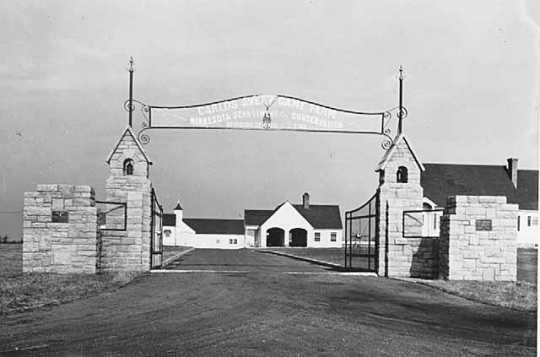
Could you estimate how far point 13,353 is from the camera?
762 cm

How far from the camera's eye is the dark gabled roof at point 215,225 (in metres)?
95.8

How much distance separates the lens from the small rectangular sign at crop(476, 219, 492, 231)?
1767cm

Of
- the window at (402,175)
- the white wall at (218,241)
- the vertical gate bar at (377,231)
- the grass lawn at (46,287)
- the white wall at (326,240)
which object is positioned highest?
the window at (402,175)

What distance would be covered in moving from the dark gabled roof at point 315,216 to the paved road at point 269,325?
221ft

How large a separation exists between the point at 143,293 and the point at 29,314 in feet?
10.6

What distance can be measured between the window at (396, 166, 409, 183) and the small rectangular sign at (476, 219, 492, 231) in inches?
108

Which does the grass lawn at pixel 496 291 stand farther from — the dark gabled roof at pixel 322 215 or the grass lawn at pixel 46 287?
the dark gabled roof at pixel 322 215

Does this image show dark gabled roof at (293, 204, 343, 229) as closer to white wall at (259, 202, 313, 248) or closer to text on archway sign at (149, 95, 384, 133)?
white wall at (259, 202, 313, 248)

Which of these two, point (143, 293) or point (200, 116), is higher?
point (200, 116)

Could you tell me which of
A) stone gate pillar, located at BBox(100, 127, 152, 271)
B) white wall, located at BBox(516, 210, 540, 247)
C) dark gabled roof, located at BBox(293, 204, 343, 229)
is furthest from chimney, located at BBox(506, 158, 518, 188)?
stone gate pillar, located at BBox(100, 127, 152, 271)

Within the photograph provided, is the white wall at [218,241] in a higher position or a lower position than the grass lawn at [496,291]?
lower

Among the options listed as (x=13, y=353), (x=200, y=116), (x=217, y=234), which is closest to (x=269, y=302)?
(x=13, y=353)

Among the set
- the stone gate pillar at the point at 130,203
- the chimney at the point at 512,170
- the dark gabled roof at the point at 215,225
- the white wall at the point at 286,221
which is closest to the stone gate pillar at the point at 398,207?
the stone gate pillar at the point at 130,203

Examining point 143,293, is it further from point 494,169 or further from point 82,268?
point 494,169
